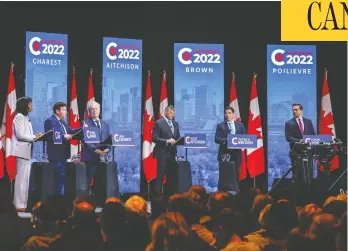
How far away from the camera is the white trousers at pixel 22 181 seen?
27.9ft

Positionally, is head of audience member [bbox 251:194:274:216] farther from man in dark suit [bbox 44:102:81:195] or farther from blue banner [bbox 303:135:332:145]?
blue banner [bbox 303:135:332:145]

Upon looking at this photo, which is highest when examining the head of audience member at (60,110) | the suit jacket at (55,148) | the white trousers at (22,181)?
the head of audience member at (60,110)

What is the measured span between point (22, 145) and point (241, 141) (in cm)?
302

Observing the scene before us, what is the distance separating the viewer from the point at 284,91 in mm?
11438

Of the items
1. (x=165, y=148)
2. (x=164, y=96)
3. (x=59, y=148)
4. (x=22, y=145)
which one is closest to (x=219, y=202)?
(x=59, y=148)

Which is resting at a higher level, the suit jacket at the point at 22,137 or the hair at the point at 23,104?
the hair at the point at 23,104

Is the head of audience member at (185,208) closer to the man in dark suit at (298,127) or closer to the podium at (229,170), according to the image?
the podium at (229,170)

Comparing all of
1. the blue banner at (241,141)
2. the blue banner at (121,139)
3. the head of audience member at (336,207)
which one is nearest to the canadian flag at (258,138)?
the blue banner at (241,141)

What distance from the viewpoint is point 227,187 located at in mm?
10094

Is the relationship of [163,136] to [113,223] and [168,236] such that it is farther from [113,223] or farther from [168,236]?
[168,236]

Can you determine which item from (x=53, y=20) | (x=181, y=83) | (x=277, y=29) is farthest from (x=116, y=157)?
(x=277, y=29)

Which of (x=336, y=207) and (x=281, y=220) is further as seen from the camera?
(x=336, y=207)

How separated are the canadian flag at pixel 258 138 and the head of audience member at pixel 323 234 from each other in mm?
7818

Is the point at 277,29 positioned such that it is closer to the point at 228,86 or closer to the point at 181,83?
the point at 228,86
